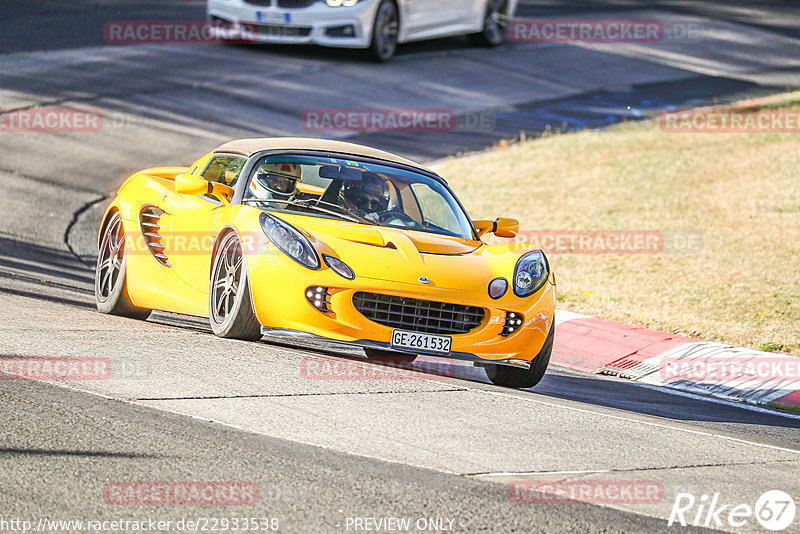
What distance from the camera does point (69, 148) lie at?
51.6 ft

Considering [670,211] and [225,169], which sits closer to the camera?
[225,169]

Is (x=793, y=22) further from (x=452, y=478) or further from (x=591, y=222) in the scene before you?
(x=452, y=478)

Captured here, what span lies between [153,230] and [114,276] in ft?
1.98

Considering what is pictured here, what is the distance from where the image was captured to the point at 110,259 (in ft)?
30.7

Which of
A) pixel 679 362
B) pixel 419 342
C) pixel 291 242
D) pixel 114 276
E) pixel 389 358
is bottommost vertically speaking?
pixel 679 362

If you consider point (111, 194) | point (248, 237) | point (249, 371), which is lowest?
point (111, 194)

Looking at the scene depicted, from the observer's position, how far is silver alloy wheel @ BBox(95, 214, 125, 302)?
921 centimetres

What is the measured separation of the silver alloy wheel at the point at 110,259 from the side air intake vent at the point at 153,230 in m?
0.26

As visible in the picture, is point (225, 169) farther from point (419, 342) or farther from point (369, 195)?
point (419, 342)

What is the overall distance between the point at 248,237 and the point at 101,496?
3136 mm

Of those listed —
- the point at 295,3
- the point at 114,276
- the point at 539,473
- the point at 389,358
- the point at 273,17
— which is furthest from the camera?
the point at 273,17

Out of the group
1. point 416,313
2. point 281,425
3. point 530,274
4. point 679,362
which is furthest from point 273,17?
point 281,425

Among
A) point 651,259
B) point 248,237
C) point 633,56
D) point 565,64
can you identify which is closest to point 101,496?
point 248,237

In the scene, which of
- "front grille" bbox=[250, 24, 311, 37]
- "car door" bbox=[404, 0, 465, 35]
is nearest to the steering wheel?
"front grille" bbox=[250, 24, 311, 37]
